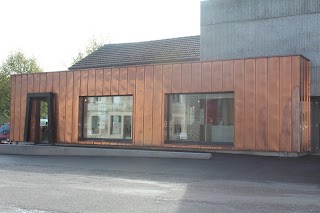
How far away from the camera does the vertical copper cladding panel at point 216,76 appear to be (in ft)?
55.2

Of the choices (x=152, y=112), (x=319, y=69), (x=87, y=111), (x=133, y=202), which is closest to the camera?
(x=133, y=202)

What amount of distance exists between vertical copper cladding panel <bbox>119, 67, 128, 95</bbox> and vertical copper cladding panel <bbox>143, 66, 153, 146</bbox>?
1082 mm

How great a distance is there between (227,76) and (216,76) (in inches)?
18.8

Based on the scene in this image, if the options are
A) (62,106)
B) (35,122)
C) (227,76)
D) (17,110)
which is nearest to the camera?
(227,76)

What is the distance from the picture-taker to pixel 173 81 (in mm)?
17891

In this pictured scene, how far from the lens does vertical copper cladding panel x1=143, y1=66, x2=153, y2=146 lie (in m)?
18.3

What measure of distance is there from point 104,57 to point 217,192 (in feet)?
80.3

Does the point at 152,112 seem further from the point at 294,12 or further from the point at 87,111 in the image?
the point at 294,12

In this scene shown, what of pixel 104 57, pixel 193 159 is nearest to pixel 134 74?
pixel 193 159

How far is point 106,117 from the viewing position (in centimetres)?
2022

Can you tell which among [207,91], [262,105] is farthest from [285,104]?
[207,91]

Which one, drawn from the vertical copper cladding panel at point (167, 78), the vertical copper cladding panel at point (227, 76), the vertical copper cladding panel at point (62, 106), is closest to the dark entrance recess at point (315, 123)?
the vertical copper cladding panel at point (227, 76)

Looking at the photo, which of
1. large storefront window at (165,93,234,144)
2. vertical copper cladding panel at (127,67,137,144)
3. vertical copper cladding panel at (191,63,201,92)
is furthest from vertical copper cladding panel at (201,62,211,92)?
vertical copper cladding panel at (127,67,137,144)

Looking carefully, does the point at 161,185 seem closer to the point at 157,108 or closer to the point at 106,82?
the point at 157,108
